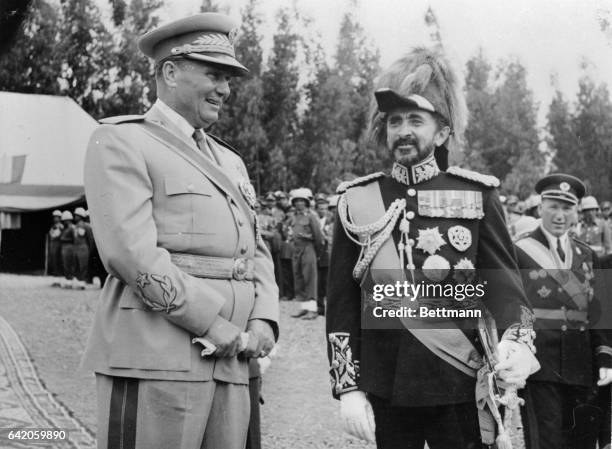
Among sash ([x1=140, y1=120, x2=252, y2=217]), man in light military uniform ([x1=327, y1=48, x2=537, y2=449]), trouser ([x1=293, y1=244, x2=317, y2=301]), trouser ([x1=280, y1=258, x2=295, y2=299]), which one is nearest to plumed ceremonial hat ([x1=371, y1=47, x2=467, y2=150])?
man in light military uniform ([x1=327, y1=48, x2=537, y2=449])

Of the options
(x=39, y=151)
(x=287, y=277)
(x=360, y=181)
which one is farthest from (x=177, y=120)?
(x=287, y=277)

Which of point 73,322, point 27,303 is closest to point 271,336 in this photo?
point 73,322

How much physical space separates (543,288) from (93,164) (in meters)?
2.58

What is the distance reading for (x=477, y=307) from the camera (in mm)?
2467

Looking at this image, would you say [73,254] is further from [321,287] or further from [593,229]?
[593,229]

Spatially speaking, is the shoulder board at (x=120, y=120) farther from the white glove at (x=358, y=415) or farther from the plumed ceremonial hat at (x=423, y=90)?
the white glove at (x=358, y=415)

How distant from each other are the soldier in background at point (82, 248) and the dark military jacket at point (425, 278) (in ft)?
35.7

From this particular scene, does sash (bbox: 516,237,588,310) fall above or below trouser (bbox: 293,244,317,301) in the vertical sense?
below

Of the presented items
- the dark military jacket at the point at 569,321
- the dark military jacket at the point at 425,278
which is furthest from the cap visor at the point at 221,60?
the dark military jacket at the point at 569,321

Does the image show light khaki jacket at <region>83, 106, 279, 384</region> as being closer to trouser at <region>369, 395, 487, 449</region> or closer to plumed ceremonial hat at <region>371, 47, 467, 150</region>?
trouser at <region>369, 395, 487, 449</region>

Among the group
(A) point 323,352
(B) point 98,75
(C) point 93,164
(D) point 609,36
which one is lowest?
(A) point 323,352

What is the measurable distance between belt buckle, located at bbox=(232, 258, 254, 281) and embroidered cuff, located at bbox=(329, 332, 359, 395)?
323mm

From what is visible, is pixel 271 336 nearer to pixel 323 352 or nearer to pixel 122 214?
pixel 122 214

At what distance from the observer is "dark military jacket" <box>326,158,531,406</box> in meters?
2.37
